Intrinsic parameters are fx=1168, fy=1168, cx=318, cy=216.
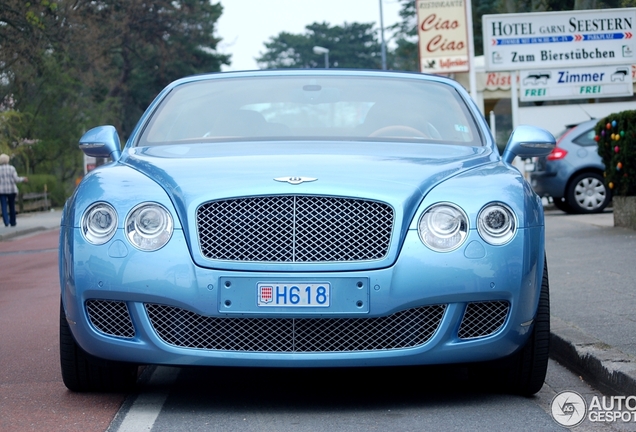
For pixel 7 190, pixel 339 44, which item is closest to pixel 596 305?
pixel 7 190

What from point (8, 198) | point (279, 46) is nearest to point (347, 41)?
point (279, 46)

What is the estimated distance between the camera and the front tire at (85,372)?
5.20 m

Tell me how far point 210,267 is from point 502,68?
726 inches

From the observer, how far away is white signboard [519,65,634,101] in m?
22.2

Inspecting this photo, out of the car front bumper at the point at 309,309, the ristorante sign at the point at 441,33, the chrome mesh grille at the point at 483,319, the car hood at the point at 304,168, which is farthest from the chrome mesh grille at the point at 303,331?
the ristorante sign at the point at 441,33

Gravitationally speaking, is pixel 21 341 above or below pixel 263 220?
below

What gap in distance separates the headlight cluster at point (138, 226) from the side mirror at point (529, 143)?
1908mm

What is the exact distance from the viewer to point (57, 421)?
15.7 ft

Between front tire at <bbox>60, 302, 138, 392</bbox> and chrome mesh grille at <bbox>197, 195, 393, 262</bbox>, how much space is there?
82 centimetres

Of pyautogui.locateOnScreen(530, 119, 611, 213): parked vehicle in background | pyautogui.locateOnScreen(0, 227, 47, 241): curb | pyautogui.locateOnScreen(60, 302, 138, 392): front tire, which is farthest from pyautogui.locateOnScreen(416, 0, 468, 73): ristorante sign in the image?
pyautogui.locateOnScreen(60, 302, 138, 392): front tire

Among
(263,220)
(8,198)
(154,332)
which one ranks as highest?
(263,220)

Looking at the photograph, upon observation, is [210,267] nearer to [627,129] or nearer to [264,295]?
[264,295]

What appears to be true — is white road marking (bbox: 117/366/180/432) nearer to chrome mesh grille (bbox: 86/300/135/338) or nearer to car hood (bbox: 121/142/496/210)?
chrome mesh grille (bbox: 86/300/135/338)

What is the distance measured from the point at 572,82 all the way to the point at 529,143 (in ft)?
56.2
